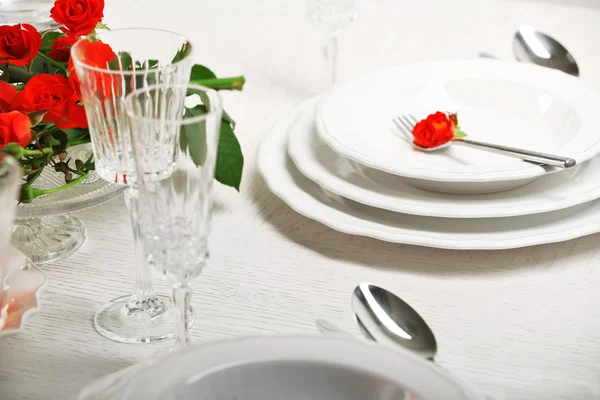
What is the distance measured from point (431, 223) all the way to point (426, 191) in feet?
0.16

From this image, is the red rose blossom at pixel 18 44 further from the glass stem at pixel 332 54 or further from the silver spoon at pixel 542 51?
the silver spoon at pixel 542 51

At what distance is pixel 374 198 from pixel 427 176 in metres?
0.06

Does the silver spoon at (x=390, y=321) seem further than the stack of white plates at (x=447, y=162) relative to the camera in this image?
No

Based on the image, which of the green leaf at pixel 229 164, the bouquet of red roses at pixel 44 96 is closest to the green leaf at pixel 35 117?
the bouquet of red roses at pixel 44 96

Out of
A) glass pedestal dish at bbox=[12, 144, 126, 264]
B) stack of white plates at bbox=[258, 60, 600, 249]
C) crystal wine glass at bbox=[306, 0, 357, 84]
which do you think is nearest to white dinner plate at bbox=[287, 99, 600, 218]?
stack of white plates at bbox=[258, 60, 600, 249]

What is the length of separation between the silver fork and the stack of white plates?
10 mm

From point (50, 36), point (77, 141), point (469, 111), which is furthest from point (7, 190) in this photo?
point (469, 111)

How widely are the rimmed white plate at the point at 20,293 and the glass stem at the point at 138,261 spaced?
83 mm

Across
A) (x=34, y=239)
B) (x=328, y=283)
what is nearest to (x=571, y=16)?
(x=328, y=283)

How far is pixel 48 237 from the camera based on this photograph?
31.4 inches

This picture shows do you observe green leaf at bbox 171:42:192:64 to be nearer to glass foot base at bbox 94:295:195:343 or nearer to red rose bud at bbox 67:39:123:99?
red rose bud at bbox 67:39:123:99

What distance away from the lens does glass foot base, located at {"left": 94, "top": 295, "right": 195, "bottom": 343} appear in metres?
0.67

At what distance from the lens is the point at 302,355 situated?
51cm

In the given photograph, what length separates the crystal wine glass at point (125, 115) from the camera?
620 millimetres
